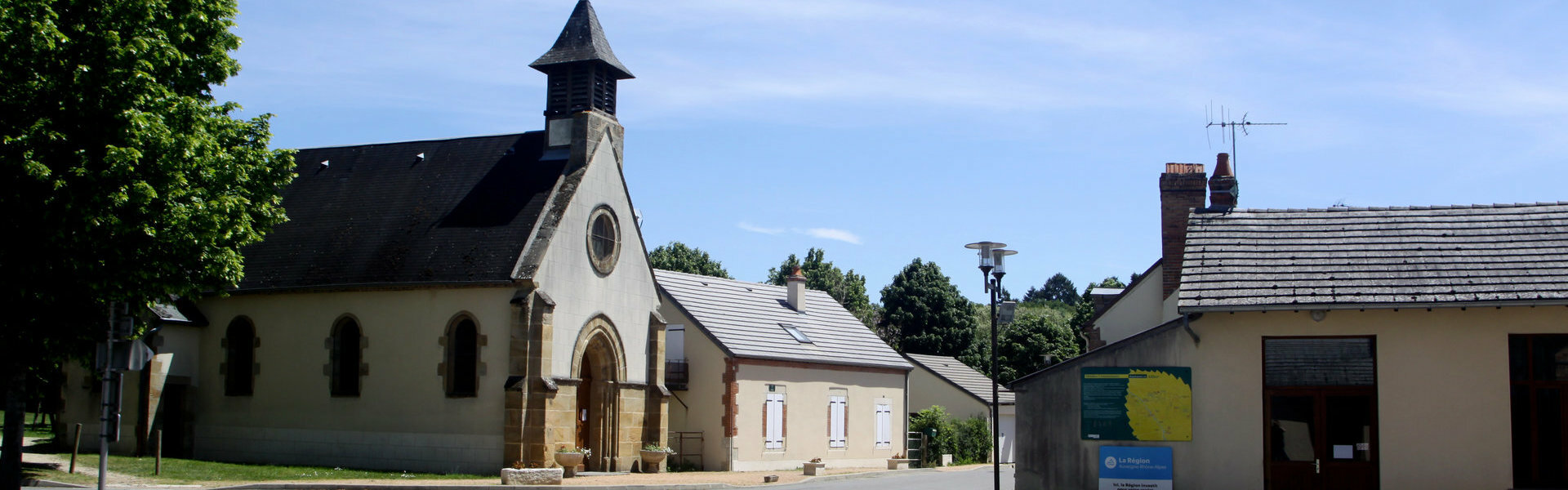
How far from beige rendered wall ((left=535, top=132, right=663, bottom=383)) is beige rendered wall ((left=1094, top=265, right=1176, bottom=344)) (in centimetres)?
1078

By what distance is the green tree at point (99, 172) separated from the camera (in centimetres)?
1703

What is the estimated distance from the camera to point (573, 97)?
99.3 ft

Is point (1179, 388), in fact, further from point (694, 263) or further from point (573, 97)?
point (694, 263)


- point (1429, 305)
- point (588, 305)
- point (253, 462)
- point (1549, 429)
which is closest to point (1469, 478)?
point (1549, 429)

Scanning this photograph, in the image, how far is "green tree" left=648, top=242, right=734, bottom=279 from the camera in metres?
73.1

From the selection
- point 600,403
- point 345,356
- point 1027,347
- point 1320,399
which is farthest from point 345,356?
point 1027,347

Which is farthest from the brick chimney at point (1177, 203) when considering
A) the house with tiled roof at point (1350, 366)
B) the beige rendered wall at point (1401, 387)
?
the beige rendered wall at point (1401, 387)

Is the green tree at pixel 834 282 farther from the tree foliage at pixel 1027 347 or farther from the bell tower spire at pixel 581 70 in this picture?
the bell tower spire at pixel 581 70

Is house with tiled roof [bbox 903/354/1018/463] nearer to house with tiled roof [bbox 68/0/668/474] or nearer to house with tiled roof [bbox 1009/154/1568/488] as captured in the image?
house with tiled roof [bbox 68/0/668/474]

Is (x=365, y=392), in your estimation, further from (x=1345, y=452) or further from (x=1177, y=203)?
(x=1345, y=452)

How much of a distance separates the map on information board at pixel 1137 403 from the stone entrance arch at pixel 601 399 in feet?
45.4

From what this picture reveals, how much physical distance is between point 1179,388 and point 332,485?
14.4m

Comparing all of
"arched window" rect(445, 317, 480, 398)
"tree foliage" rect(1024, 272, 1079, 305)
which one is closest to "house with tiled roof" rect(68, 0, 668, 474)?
"arched window" rect(445, 317, 480, 398)

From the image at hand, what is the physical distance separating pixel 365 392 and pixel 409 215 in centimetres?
424
